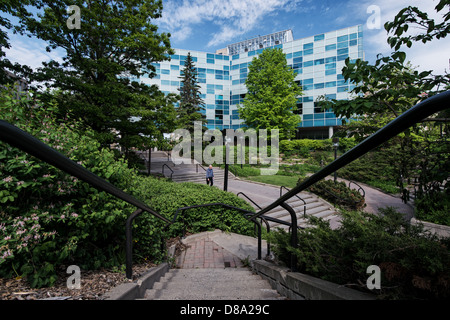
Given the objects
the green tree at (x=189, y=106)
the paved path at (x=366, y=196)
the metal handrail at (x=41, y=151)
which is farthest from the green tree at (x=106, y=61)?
the green tree at (x=189, y=106)

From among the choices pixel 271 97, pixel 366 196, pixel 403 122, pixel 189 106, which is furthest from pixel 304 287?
pixel 189 106

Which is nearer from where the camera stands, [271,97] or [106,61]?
[106,61]

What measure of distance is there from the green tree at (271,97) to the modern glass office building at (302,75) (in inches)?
127

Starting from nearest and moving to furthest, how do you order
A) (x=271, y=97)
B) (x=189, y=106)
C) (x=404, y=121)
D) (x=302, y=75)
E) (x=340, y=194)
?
(x=404, y=121)
(x=340, y=194)
(x=271, y=97)
(x=189, y=106)
(x=302, y=75)

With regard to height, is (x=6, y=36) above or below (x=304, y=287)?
above

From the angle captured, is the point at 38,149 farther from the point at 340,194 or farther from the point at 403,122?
the point at 340,194

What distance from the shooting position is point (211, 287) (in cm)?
287

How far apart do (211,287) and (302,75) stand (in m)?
43.3

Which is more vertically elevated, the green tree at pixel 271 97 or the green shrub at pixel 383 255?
the green tree at pixel 271 97

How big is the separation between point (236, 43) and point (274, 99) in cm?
4889

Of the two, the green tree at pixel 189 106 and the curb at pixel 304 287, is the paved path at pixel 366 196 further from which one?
the green tree at pixel 189 106

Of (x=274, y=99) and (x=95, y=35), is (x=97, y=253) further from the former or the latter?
(x=274, y=99)

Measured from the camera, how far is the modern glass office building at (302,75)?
1417 inches

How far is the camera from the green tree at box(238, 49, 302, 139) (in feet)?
89.1
